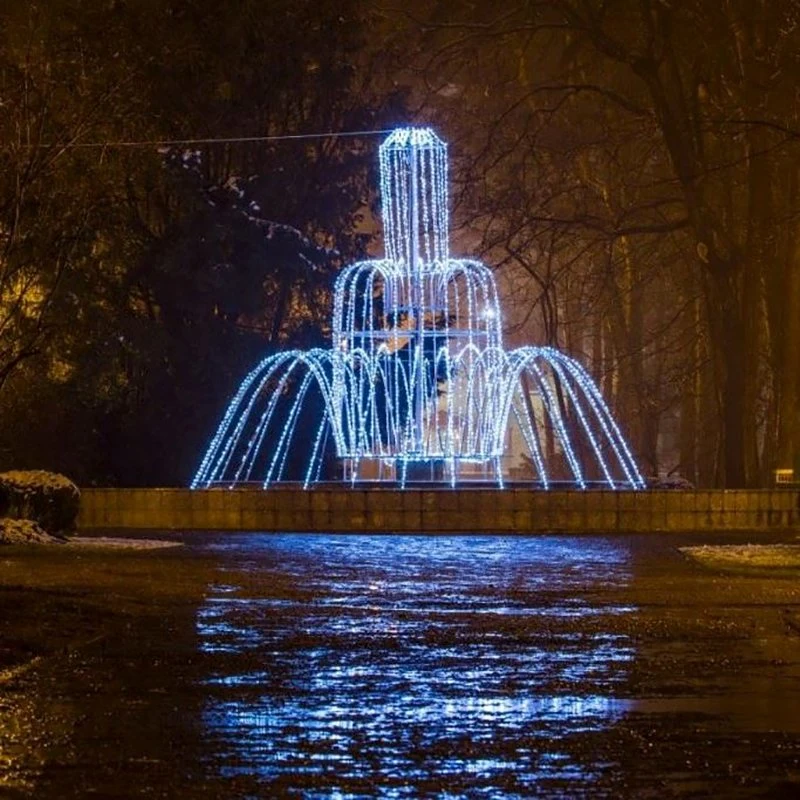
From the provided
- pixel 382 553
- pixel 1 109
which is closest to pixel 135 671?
pixel 382 553

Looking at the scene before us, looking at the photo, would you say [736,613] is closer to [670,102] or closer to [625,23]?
[670,102]

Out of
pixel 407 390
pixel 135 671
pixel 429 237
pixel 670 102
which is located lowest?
pixel 135 671

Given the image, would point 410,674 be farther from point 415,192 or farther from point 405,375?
point 405,375

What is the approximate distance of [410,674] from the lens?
31.0 feet

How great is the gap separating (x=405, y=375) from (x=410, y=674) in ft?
65.0

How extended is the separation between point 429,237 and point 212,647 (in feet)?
65.4

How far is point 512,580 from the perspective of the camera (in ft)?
48.9

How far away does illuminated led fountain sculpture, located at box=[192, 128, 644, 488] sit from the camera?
83.6 feet

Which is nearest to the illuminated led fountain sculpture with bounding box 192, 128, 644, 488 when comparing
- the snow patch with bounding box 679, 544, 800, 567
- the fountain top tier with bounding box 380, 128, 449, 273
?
the fountain top tier with bounding box 380, 128, 449, 273

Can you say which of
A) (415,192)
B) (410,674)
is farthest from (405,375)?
(410,674)

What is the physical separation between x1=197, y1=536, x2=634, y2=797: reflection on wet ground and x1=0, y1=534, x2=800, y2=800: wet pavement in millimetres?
21

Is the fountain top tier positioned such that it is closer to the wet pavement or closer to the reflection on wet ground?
the reflection on wet ground

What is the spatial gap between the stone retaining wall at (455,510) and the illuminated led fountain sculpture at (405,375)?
303 centimetres

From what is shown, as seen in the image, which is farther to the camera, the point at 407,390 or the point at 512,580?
the point at 407,390
